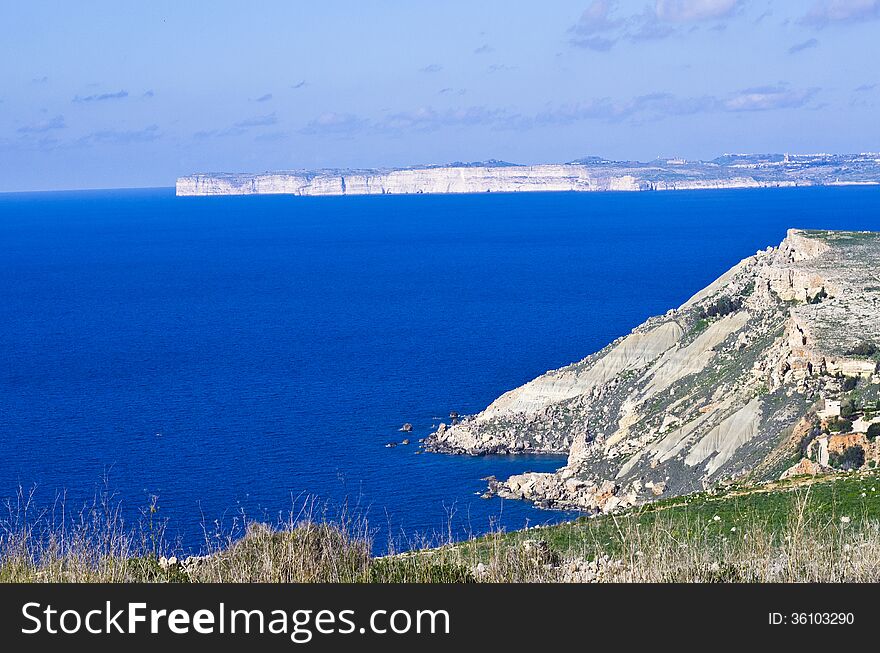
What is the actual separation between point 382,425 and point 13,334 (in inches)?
1697

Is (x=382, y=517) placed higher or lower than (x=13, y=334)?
lower

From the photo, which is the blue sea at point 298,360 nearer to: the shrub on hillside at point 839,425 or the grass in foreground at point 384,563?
the grass in foreground at point 384,563

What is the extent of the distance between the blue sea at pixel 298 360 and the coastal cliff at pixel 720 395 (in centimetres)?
245

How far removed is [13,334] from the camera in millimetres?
86688

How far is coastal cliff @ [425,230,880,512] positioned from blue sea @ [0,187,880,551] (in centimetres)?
245

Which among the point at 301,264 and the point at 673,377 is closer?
the point at 673,377

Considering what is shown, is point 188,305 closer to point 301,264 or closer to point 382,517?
point 301,264

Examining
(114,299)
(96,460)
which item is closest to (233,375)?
(96,460)

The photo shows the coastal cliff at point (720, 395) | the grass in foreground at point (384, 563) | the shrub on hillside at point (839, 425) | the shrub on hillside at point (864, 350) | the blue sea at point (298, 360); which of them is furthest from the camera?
the blue sea at point (298, 360)

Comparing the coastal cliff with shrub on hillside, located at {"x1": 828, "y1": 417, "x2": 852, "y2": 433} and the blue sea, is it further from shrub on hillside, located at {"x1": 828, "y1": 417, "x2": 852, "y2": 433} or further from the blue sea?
the blue sea

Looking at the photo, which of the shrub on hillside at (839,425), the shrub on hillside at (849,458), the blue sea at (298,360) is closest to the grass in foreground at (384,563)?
the blue sea at (298,360)

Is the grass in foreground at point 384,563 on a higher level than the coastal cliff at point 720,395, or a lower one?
lower

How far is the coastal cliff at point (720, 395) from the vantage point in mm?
35062
